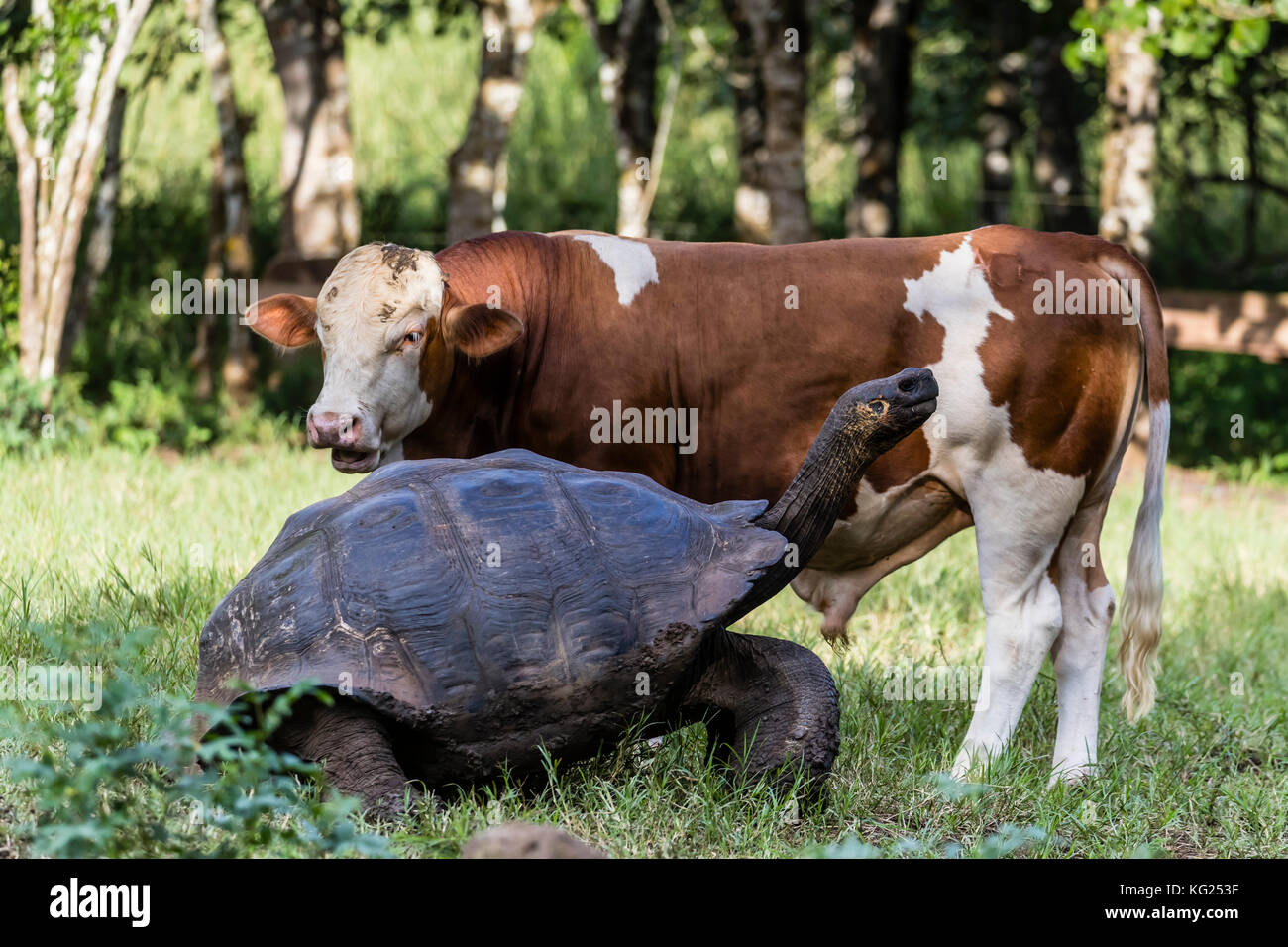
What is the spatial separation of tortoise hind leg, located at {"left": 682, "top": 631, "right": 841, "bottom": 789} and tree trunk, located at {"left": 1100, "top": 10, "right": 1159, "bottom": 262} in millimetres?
6945

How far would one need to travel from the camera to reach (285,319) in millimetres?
4750

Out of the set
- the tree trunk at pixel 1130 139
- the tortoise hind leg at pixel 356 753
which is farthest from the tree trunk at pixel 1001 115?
the tortoise hind leg at pixel 356 753

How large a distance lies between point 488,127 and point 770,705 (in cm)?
599

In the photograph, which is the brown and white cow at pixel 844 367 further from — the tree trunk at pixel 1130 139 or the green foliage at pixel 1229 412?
the green foliage at pixel 1229 412

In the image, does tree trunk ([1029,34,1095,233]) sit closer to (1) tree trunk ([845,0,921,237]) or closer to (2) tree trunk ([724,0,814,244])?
(1) tree trunk ([845,0,921,237])

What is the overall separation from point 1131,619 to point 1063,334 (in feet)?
3.59

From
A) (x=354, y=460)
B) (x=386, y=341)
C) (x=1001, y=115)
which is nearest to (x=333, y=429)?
(x=354, y=460)

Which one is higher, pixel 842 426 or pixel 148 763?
pixel 842 426

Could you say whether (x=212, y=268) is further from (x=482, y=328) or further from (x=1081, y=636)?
(x=1081, y=636)

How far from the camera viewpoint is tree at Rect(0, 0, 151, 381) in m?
7.67

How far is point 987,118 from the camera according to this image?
13781 millimetres
